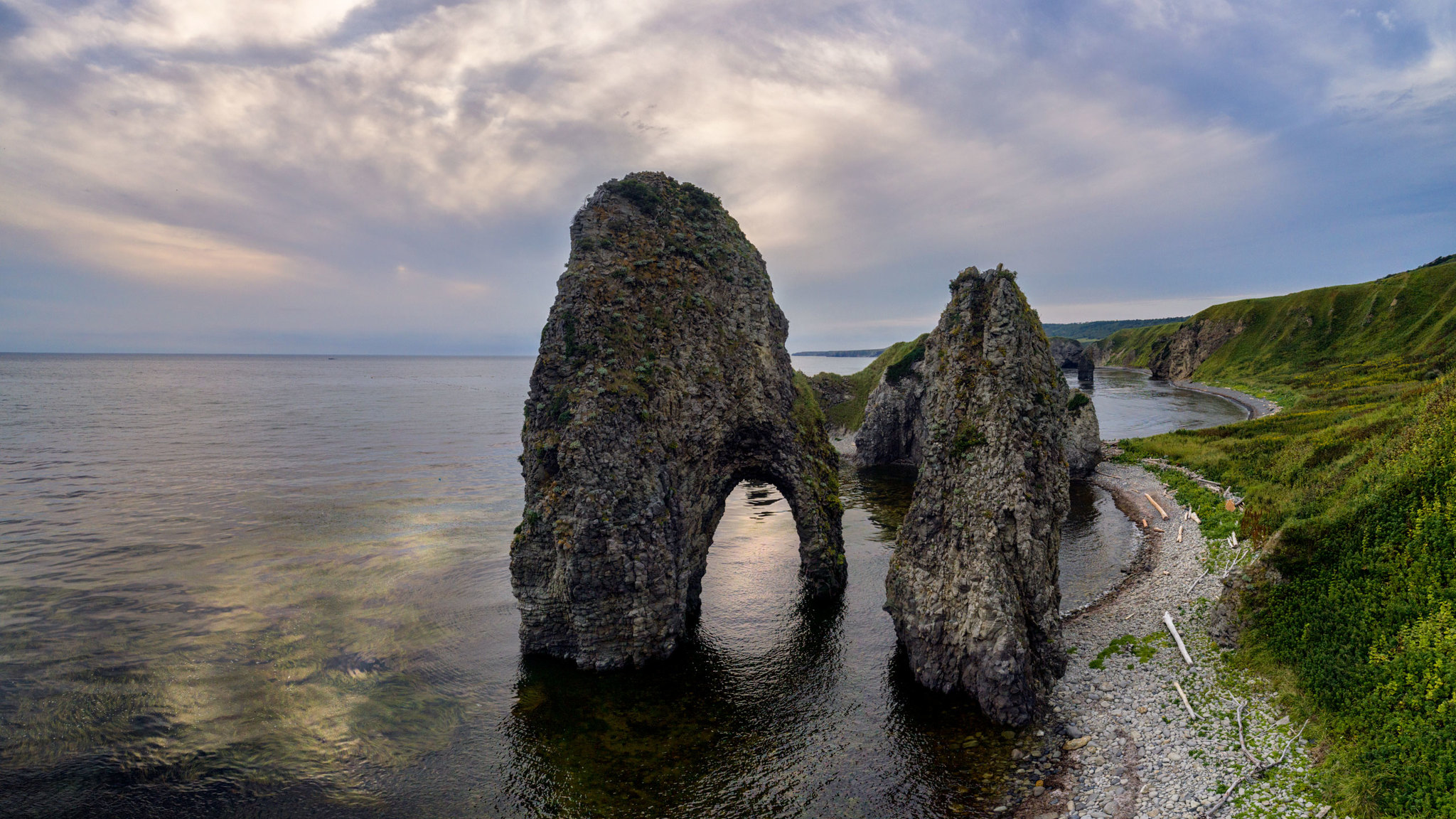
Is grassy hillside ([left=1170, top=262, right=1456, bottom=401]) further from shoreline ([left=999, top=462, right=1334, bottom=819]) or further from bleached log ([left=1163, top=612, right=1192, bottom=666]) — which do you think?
shoreline ([left=999, top=462, right=1334, bottom=819])

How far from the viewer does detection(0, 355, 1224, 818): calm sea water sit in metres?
19.1

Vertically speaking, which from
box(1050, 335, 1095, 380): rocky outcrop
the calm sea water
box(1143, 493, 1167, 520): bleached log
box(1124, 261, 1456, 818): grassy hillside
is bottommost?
the calm sea water

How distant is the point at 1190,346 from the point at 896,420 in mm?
146776

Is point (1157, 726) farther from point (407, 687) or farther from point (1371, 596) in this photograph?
point (407, 687)

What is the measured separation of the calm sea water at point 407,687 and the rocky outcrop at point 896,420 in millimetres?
17795

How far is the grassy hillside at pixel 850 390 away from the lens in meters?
84.7

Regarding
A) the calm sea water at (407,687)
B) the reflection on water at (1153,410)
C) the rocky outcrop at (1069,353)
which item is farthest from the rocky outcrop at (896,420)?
the rocky outcrop at (1069,353)

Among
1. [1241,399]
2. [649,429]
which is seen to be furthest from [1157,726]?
[1241,399]

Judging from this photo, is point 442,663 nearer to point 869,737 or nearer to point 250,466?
point 869,737

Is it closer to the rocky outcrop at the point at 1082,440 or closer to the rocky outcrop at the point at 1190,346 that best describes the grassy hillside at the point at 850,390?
the rocky outcrop at the point at 1082,440

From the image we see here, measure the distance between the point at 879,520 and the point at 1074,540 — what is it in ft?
44.3

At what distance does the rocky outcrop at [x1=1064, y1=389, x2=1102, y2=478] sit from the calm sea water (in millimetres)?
9245

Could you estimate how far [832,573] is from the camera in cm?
3259

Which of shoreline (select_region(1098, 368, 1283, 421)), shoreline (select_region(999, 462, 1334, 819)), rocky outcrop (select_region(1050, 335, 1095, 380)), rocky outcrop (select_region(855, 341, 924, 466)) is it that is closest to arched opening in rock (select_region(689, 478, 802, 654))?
shoreline (select_region(999, 462, 1334, 819))
